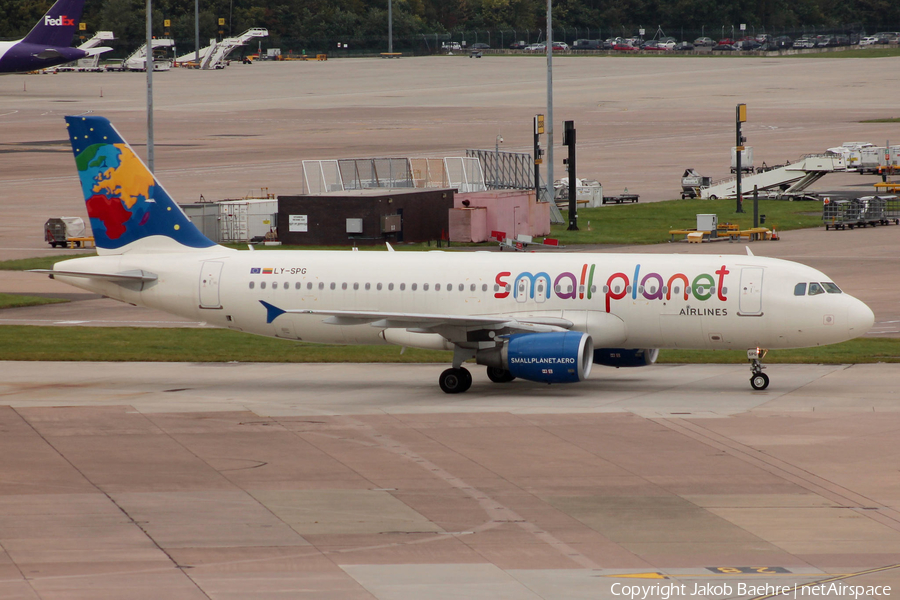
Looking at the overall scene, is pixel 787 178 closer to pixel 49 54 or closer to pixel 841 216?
pixel 841 216

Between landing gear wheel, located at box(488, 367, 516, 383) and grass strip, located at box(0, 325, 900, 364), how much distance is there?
4.87 m

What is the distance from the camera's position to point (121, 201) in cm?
3912

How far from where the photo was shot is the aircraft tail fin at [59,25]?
4744 inches

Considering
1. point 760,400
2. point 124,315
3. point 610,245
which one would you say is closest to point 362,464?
point 760,400

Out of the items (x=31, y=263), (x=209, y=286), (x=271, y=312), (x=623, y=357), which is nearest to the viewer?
(x=271, y=312)

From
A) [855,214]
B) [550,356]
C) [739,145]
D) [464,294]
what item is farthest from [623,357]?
[739,145]

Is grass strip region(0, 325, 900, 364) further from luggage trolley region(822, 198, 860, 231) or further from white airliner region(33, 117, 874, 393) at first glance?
luggage trolley region(822, 198, 860, 231)

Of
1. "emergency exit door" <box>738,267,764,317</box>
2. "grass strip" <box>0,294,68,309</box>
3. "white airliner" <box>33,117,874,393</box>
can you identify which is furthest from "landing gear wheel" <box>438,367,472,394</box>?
"grass strip" <box>0,294,68,309</box>

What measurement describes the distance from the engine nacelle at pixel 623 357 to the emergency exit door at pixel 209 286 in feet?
37.5

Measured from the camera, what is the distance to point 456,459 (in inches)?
1131

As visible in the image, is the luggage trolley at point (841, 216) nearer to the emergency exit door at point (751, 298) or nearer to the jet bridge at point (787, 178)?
the jet bridge at point (787, 178)

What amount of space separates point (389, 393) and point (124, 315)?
62.1ft

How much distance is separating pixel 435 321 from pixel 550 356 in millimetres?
3357

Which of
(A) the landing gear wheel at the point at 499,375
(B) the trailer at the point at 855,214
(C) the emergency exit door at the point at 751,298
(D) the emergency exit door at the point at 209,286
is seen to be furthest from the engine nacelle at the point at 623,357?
(B) the trailer at the point at 855,214
